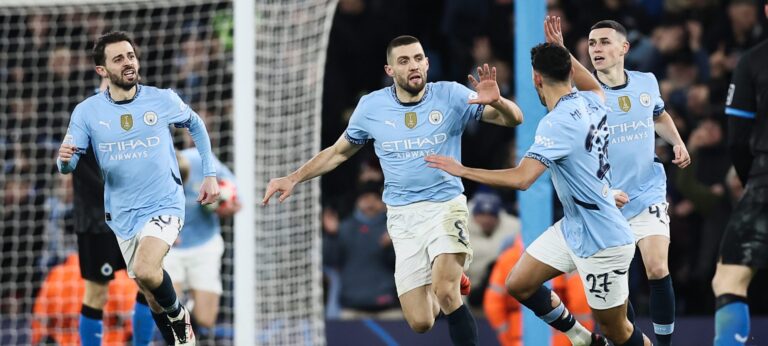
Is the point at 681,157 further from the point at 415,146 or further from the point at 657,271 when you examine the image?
the point at 415,146

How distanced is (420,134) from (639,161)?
4.67 ft

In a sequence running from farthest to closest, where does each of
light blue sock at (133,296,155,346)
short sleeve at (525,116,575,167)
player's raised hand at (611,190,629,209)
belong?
light blue sock at (133,296,155,346)
player's raised hand at (611,190,629,209)
short sleeve at (525,116,575,167)

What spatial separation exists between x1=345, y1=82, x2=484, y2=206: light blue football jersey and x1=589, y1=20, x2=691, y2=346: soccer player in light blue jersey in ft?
2.90

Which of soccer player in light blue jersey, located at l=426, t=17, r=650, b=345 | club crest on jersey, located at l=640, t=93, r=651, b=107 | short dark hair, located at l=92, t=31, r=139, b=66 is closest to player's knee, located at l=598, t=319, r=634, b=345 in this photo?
soccer player in light blue jersey, located at l=426, t=17, r=650, b=345

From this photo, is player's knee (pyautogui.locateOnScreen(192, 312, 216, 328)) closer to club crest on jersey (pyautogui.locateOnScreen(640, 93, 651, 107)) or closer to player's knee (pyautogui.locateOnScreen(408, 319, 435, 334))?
player's knee (pyautogui.locateOnScreen(408, 319, 435, 334))

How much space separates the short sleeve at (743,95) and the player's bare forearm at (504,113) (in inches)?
53.8

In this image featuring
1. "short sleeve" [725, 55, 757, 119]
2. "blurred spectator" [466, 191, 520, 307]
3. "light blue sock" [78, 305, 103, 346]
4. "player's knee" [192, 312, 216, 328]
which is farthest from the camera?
"blurred spectator" [466, 191, 520, 307]

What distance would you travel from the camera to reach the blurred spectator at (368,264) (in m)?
12.2

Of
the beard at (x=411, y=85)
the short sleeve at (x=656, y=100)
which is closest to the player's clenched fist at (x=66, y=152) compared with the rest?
the beard at (x=411, y=85)

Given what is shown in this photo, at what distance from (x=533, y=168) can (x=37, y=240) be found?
6.96 metres

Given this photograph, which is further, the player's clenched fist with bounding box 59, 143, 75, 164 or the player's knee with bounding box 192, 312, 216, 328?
the player's knee with bounding box 192, 312, 216, 328

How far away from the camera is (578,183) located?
7469 millimetres

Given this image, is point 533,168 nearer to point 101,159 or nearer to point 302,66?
point 101,159

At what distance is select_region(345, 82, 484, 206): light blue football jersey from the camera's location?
827 cm
